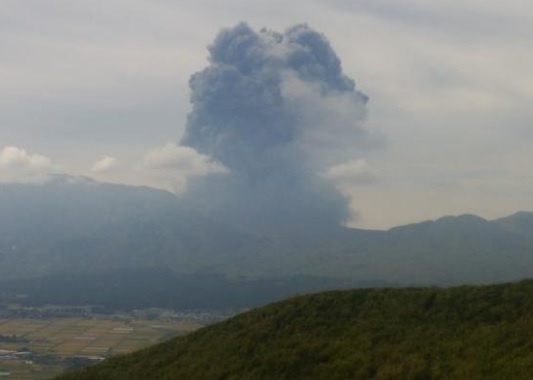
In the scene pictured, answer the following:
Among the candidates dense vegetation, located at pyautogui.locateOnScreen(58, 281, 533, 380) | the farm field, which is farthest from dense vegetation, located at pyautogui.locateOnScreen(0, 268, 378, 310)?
dense vegetation, located at pyautogui.locateOnScreen(58, 281, 533, 380)

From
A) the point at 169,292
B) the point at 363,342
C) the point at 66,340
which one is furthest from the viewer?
the point at 169,292

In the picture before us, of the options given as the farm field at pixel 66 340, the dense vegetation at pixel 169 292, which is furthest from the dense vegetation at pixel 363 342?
the dense vegetation at pixel 169 292

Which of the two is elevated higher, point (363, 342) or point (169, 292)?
point (363, 342)

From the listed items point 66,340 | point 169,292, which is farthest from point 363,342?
point 169,292

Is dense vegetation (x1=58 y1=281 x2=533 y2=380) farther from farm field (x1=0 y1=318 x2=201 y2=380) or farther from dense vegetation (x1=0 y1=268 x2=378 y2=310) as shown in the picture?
dense vegetation (x1=0 y1=268 x2=378 y2=310)

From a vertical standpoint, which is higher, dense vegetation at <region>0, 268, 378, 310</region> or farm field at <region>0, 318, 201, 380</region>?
dense vegetation at <region>0, 268, 378, 310</region>

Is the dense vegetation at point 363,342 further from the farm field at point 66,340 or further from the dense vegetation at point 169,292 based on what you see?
the dense vegetation at point 169,292

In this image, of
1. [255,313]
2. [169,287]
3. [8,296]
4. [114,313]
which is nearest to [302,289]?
[169,287]

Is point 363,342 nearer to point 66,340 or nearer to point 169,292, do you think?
point 66,340
